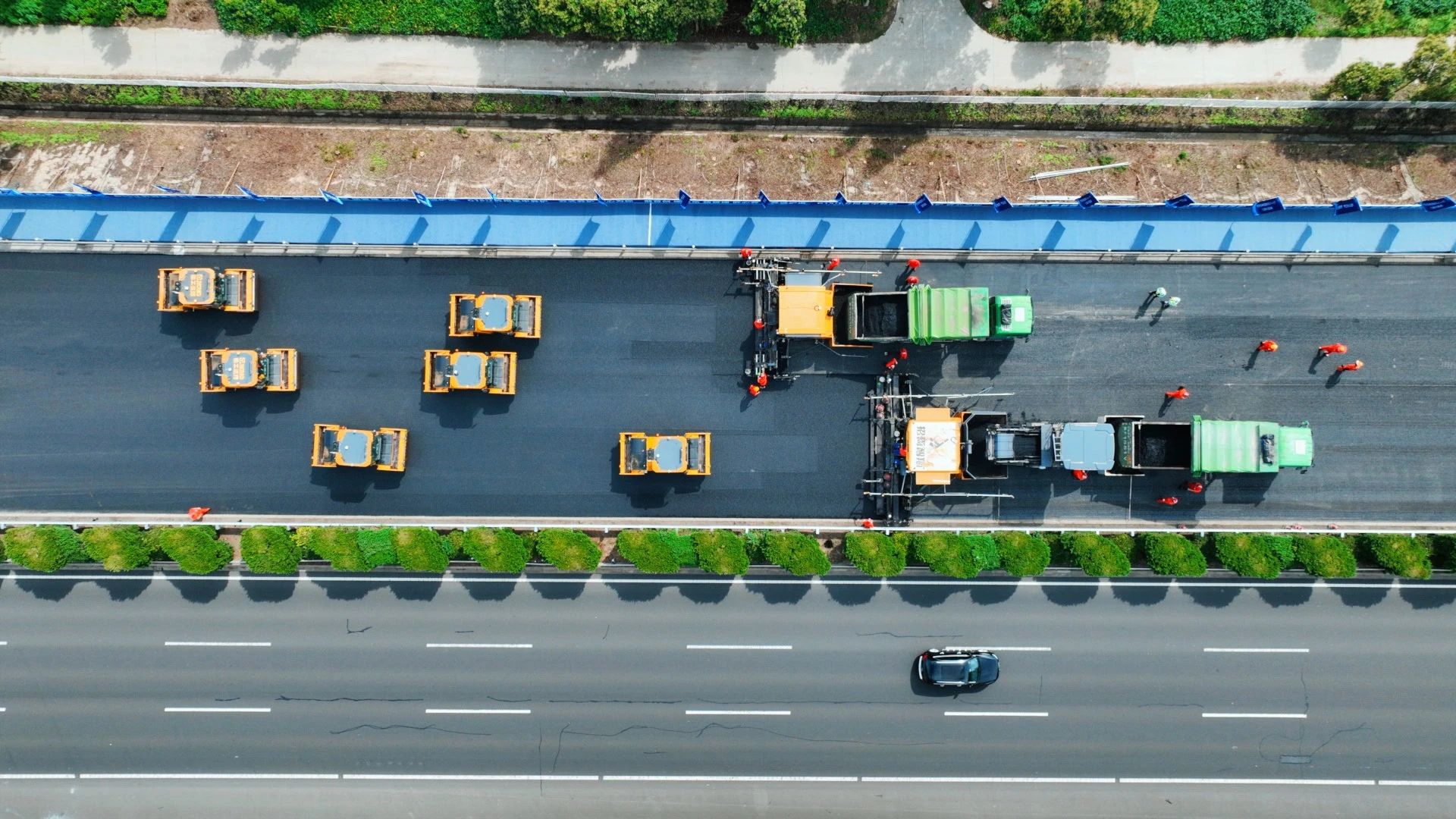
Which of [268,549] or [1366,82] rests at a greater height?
[1366,82]

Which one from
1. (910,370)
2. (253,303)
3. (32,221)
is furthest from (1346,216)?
(32,221)

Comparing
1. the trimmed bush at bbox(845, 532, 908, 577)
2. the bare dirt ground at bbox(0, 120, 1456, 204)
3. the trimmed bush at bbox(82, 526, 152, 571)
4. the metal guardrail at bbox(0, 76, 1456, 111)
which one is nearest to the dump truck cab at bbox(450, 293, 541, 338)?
the bare dirt ground at bbox(0, 120, 1456, 204)

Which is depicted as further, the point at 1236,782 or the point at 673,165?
the point at 673,165

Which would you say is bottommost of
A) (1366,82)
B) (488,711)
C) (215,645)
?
(488,711)

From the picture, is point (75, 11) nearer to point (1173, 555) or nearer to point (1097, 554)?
point (1097, 554)

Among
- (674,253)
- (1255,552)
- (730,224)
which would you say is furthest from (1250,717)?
(674,253)

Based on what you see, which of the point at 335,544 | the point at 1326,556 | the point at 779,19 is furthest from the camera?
the point at 779,19

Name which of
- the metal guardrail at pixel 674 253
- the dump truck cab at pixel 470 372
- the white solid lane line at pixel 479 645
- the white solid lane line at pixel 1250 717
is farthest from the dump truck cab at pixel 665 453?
the white solid lane line at pixel 1250 717
